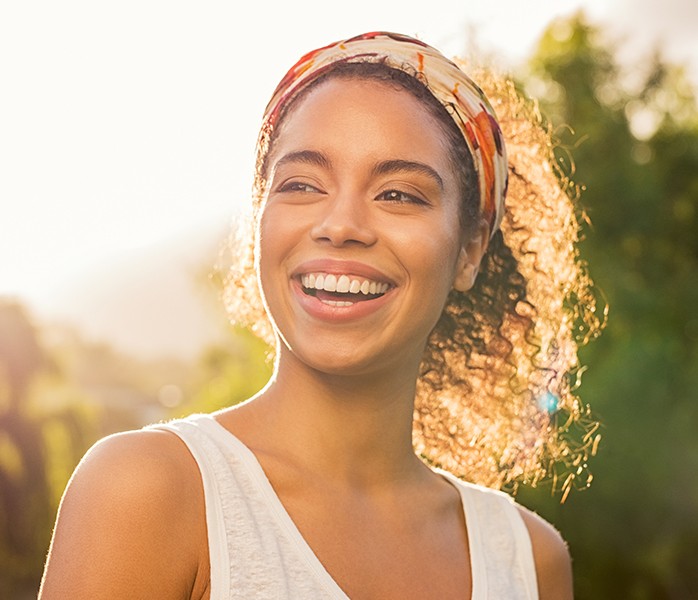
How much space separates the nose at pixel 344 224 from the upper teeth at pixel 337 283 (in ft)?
0.24

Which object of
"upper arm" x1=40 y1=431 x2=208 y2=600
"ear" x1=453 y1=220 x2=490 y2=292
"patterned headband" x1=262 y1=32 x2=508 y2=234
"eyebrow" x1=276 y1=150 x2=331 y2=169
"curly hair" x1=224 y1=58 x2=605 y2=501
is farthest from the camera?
"curly hair" x1=224 y1=58 x2=605 y2=501

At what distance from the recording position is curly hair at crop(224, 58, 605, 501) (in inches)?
137

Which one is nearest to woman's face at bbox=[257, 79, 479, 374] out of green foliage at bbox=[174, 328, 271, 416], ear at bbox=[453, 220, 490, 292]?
ear at bbox=[453, 220, 490, 292]

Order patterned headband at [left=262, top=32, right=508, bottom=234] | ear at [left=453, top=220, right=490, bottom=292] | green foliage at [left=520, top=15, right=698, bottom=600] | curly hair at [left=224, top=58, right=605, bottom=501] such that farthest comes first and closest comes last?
1. green foliage at [left=520, top=15, right=698, bottom=600]
2. curly hair at [left=224, top=58, right=605, bottom=501]
3. ear at [left=453, top=220, right=490, bottom=292]
4. patterned headband at [left=262, top=32, right=508, bottom=234]

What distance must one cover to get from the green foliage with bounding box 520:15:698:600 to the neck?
7780 millimetres

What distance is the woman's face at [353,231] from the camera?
2510 mm

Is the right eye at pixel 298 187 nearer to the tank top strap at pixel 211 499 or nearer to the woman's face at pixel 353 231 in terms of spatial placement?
the woman's face at pixel 353 231

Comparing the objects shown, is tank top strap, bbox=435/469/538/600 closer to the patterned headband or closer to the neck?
the neck

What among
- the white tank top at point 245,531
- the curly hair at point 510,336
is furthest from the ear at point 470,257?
the white tank top at point 245,531

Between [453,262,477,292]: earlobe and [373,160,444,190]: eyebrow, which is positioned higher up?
[373,160,444,190]: eyebrow

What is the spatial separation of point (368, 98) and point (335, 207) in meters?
0.30

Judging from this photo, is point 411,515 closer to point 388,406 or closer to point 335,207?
point 388,406

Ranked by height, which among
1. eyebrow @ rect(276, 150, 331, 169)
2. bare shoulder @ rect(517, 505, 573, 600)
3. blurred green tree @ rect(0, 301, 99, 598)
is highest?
eyebrow @ rect(276, 150, 331, 169)

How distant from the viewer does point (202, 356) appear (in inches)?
1342
